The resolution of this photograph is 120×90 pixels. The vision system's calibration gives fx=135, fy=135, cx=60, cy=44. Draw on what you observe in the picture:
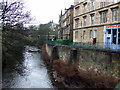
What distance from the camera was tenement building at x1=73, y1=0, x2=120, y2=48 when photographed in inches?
806

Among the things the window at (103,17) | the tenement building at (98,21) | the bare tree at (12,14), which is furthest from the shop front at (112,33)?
the bare tree at (12,14)

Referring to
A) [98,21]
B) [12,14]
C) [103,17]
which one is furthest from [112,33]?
[12,14]

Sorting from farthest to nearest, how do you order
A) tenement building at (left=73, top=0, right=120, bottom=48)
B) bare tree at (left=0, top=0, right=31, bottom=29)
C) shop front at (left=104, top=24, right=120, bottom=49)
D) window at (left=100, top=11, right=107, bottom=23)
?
1. window at (left=100, top=11, right=107, bottom=23)
2. tenement building at (left=73, top=0, right=120, bottom=48)
3. shop front at (left=104, top=24, right=120, bottom=49)
4. bare tree at (left=0, top=0, right=31, bottom=29)

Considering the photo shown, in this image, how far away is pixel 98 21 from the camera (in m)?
23.7

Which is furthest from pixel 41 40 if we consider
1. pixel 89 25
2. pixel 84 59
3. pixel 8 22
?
pixel 8 22

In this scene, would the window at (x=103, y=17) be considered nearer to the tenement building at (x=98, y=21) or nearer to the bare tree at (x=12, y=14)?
the tenement building at (x=98, y=21)

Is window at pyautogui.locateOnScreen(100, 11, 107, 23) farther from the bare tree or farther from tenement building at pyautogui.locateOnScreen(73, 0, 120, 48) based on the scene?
the bare tree

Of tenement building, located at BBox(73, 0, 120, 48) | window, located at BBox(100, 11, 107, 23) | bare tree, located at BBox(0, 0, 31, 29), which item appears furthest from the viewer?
window, located at BBox(100, 11, 107, 23)

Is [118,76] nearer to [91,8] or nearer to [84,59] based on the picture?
[84,59]

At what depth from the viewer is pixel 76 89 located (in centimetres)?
1288

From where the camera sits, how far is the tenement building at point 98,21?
2047 cm

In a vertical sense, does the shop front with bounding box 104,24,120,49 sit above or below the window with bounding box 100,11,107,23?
below

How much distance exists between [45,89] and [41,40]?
5268 cm

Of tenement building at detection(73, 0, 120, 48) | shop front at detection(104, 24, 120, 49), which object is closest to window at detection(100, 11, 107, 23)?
tenement building at detection(73, 0, 120, 48)
